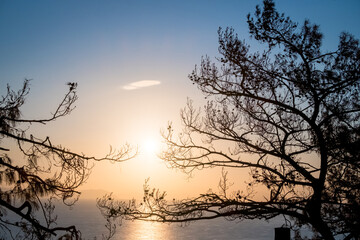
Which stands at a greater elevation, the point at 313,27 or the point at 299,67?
the point at 313,27

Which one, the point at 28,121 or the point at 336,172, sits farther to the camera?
the point at 336,172

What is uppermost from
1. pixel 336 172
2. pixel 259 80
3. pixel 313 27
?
pixel 313 27

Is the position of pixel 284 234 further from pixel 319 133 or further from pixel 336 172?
pixel 336 172

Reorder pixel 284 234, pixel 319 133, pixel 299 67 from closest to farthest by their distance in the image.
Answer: pixel 284 234, pixel 319 133, pixel 299 67

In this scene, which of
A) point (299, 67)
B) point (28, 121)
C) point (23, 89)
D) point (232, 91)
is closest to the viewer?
point (28, 121)

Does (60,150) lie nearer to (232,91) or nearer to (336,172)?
(232,91)

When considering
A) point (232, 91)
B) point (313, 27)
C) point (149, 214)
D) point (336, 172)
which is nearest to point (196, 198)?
point (149, 214)

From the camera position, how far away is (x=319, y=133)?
813cm

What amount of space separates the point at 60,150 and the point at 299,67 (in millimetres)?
6987

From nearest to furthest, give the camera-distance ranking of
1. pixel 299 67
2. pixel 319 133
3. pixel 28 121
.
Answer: pixel 28 121, pixel 319 133, pixel 299 67

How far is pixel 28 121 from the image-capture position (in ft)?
14.4

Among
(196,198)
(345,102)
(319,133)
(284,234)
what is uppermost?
(345,102)

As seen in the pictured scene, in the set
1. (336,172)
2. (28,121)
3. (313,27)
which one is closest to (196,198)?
(336,172)

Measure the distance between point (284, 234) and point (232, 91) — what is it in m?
Result: 4.94
